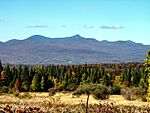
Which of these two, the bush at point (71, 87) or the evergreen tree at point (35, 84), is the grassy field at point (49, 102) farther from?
the bush at point (71, 87)

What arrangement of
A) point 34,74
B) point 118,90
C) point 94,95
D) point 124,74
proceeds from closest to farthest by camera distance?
point 94,95, point 118,90, point 34,74, point 124,74

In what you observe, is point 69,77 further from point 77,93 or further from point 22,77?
point 77,93

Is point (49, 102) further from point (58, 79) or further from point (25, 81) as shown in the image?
point (58, 79)

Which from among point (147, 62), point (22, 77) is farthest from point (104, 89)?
point (22, 77)

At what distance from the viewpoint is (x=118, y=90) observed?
109750 millimetres

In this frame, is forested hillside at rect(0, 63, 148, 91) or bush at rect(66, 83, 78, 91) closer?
forested hillside at rect(0, 63, 148, 91)

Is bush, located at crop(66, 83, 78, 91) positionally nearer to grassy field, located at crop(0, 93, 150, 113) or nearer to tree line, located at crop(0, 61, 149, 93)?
tree line, located at crop(0, 61, 149, 93)

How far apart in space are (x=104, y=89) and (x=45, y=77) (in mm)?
39455

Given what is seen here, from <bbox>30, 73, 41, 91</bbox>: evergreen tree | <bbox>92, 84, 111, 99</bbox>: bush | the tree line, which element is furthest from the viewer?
the tree line

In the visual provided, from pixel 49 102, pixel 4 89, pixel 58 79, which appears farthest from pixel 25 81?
pixel 49 102

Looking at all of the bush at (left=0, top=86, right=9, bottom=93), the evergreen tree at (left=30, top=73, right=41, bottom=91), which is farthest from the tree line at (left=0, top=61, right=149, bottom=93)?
the bush at (left=0, top=86, right=9, bottom=93)

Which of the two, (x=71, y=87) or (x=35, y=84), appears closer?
(x=35, y=84)

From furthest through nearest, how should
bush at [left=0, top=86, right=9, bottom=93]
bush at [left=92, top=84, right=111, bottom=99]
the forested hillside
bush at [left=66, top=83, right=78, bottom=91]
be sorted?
1. bush at [left=66, top=83, right=78, bottom=91]
2. the forested hillside
3. bush at [left=0, top=86, right=9, bottom=93]
4. bush at [left=92, top=84, right=111, bottom=99]

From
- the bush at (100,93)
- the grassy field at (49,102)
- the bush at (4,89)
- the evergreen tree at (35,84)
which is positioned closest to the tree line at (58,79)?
the evergreen tree at (35,84)
